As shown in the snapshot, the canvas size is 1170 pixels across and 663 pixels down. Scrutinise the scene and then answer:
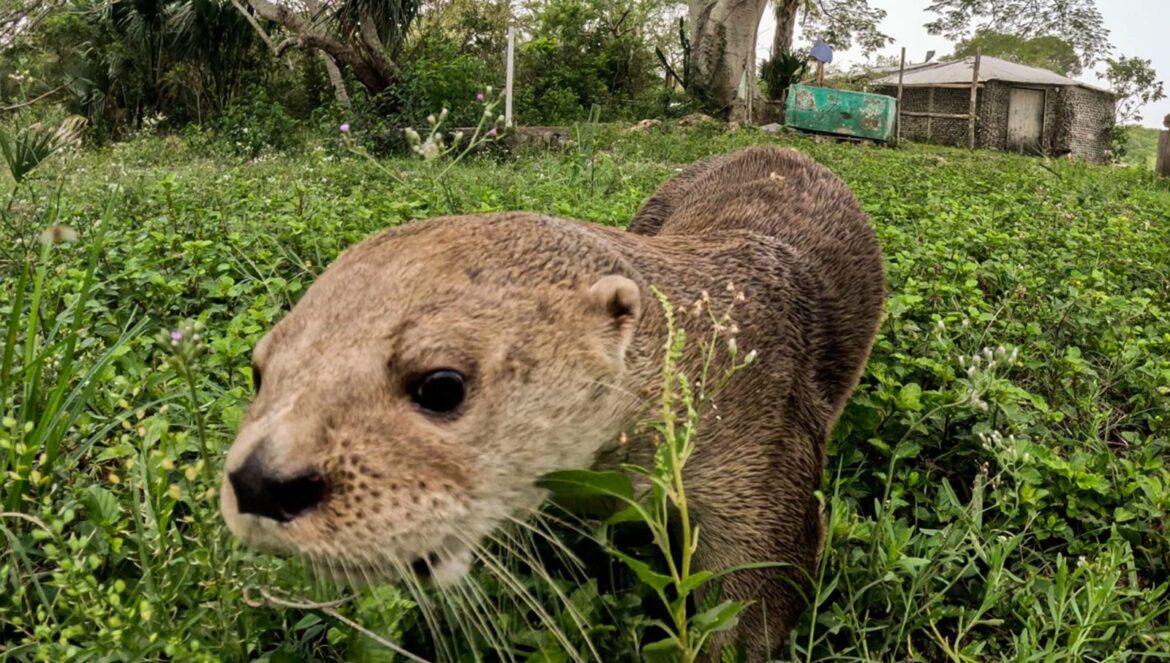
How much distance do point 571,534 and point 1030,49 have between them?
47.5 metres

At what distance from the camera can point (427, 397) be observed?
4.51ft

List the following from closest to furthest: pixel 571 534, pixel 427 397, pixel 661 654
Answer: pixel 427 397 < pixel 661 654 < pixel 571 534

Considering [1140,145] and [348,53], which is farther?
[1140,145]

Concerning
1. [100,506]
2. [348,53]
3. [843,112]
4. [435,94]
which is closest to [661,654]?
[100,506]

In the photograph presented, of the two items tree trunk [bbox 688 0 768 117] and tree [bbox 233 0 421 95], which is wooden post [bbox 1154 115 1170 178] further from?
tree [bbox 233 0 421 95]

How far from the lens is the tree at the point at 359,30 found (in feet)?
46.9

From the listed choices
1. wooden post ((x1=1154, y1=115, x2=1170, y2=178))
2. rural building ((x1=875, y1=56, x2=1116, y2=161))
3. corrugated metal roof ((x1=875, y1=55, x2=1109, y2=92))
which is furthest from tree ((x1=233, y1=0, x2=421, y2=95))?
corrugated metal roof ((x1=875, y1=55, x2=1109, y2=92))

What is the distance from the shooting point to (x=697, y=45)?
60.1ft

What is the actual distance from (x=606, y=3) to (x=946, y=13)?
22.2 m

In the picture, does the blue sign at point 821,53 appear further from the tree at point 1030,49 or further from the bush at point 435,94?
the tree at point 1030,49

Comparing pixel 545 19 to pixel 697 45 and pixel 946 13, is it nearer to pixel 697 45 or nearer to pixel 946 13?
pixel 697 45

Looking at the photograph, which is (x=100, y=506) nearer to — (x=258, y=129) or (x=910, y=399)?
(x=910, y=399)

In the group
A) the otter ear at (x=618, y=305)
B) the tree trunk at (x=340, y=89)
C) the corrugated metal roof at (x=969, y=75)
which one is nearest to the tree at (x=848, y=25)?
the corrugated metal roof at (x=969, y=75)

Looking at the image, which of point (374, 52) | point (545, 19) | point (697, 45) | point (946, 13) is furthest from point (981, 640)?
point (946, 13)
